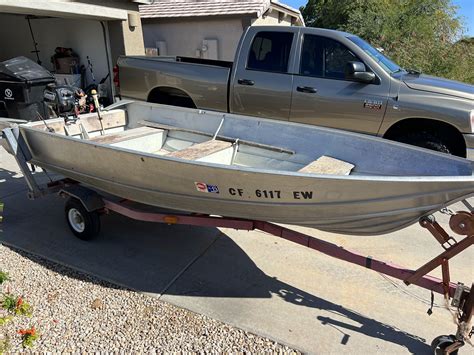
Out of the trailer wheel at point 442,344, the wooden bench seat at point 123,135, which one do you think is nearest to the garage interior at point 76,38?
the wooden bench seat at point 123,135

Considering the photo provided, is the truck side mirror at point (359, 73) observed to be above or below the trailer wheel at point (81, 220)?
above

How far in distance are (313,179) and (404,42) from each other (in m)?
12.8

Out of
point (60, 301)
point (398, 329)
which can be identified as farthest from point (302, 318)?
point (60, 301)

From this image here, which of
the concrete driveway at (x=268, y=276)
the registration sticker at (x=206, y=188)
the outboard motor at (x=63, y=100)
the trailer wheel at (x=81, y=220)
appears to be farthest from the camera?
the outboard motor at (x=63, y=100)

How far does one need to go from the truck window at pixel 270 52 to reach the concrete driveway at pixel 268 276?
273 centimetres

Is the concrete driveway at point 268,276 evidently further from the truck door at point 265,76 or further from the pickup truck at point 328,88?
the truck door at point 265,76

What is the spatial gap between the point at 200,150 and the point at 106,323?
1825mm

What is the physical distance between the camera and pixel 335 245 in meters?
2.97

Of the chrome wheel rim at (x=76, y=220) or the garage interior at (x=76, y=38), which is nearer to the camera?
the chrome wheel rim at (x=76, y=220)

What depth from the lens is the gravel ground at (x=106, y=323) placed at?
260 centimetres

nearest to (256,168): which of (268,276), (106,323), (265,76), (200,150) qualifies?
(268,276)

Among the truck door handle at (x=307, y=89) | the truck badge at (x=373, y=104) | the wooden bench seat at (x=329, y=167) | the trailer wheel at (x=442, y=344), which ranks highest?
the truck door handle at (x=307, y=89)

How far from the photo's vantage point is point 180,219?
3352 mm

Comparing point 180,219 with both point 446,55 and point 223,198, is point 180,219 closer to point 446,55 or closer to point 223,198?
point 223,198
